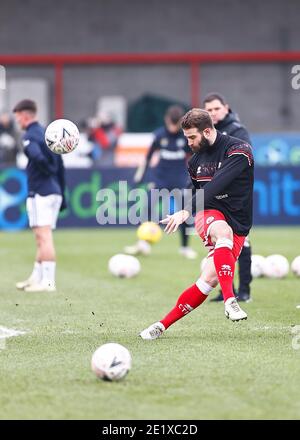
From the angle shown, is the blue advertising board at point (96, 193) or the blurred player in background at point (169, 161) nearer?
the blurred player in background at point (169, 161)

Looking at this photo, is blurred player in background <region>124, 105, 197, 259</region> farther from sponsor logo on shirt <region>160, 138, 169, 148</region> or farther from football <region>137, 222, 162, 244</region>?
football <region>137, 222, 162, 244</region>

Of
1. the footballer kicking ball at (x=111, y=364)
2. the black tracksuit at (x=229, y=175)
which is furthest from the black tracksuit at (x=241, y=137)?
the footballer kicking ball at (x=111, y=364)

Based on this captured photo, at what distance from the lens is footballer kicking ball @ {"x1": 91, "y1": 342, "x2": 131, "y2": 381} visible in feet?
23.4

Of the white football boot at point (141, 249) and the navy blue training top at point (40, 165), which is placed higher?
the navy blue training top at point (40, 165)

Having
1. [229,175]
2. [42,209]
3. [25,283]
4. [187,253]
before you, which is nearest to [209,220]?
[229,175]

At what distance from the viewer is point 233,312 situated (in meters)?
8.63

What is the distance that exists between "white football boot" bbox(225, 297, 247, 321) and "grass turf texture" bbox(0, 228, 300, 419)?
24cm

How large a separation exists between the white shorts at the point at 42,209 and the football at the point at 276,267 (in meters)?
3.00

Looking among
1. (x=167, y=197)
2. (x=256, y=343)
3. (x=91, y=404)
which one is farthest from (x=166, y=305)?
(x=167, y=197)

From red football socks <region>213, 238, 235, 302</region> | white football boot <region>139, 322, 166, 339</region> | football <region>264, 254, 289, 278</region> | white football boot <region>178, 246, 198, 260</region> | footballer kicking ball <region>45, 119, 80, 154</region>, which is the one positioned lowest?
white football boot <region>178, 246, 198, 260</region>

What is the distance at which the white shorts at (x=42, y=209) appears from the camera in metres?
12.6

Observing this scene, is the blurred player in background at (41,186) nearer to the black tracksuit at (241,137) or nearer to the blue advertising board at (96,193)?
the black tracksuit at (241,137)

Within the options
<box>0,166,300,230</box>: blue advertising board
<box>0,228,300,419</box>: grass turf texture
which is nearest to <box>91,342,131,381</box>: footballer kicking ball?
<box>0,228,300,419</box>: grass turf texture
